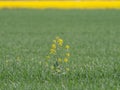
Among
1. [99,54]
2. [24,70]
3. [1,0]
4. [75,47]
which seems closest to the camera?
[24,70]

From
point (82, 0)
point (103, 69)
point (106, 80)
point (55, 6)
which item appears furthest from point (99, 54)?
point (82, 0)

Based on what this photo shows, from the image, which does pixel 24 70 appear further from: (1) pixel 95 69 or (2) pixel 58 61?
(1) pixel 95 69

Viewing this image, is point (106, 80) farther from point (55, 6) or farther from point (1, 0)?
A: point (1, 0)

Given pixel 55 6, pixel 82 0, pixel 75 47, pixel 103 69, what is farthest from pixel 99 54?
pixel 82 0

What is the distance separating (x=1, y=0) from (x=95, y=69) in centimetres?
4423

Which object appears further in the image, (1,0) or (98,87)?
(1,0)

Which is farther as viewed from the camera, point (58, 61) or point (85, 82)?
point (58, 61)

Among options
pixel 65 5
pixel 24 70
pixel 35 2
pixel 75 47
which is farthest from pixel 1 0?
pixel 24 70

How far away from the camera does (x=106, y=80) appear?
8.45 metres

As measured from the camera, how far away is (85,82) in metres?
8.34

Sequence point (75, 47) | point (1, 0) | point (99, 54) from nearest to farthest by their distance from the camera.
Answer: point (99, 54)
point (75, 47)
point (1, 0)

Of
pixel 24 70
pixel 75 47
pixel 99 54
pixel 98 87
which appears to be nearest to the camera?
pixel 98 87

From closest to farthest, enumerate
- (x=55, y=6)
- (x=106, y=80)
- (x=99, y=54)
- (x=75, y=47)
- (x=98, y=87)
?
1. (x=98, y=87)
2. (x=106, y=80)
3. (x=99, y=54)
4. (x=75, y=47)
5. (x=55, y=6)

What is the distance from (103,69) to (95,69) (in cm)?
16
